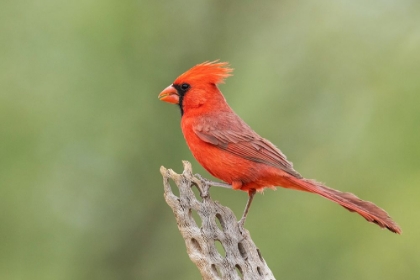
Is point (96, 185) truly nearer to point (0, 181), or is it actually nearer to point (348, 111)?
point (0, 181)

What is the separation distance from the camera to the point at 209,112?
13.4ft

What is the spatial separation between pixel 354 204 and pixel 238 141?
0.81m

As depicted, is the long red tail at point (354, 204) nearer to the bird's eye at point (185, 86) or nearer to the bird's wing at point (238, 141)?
the bird's wing at point (238, 141)

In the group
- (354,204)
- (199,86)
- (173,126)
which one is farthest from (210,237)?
(173,126)

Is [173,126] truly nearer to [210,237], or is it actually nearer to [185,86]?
[185,86]

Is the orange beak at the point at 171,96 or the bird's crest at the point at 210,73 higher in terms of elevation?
the bird's crest at the point at 210,73

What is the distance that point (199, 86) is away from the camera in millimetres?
4137

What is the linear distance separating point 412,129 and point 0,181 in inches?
133

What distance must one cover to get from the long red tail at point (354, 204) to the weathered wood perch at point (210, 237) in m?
0.41

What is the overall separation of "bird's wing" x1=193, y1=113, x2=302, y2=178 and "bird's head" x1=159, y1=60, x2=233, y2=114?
0.15 meters

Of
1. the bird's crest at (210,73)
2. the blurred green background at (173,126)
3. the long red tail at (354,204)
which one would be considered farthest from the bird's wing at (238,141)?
the blurred green background at (173,126)

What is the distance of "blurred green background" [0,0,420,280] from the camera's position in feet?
18.5

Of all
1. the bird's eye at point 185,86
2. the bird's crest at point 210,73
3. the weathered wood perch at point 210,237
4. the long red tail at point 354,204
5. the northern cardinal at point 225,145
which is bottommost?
the weathered wood perch at point 210,237

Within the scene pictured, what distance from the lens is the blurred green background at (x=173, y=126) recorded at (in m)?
5.64
